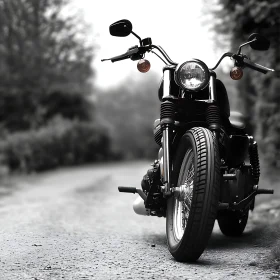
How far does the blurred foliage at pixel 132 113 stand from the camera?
107ft

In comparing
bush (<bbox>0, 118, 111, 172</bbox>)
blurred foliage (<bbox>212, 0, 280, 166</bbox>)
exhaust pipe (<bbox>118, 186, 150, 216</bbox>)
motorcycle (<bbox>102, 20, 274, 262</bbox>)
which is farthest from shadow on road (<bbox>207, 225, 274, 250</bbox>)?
bush (<bbox>0, 118, 111, 172</bbox>)

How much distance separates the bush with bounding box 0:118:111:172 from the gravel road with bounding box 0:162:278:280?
922cm

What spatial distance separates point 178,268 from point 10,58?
20.8m

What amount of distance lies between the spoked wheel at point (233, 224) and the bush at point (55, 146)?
1128 centimetres

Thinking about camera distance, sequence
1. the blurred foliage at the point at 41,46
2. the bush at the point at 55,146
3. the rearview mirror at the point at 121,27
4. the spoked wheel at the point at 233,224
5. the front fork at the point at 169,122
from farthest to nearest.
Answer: the blurred foliage at the point at 41,46, the bush at the point at 55,146, the spoked wheel at the point at 233,224, the rearview mirror at the point at 121,27, the front fork at the point at 169,122

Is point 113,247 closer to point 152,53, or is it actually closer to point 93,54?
point 152,53

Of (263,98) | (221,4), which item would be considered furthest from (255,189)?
(221,4)

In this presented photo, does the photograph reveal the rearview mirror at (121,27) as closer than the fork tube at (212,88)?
No

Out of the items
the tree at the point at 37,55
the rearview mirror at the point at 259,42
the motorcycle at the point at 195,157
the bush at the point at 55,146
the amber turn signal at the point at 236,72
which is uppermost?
the tree at the point at 37,55

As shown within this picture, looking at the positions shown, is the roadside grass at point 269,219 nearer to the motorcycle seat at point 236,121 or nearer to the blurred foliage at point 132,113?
the motorcycle seat at point 236,121

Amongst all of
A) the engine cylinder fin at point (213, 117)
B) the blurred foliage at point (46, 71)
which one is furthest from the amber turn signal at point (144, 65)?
the blurred foliage at point (46, 71)

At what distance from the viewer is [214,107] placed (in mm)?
4168

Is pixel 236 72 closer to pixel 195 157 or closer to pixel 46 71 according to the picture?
pixel 195 157

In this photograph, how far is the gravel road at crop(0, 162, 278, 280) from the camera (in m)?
3.36
